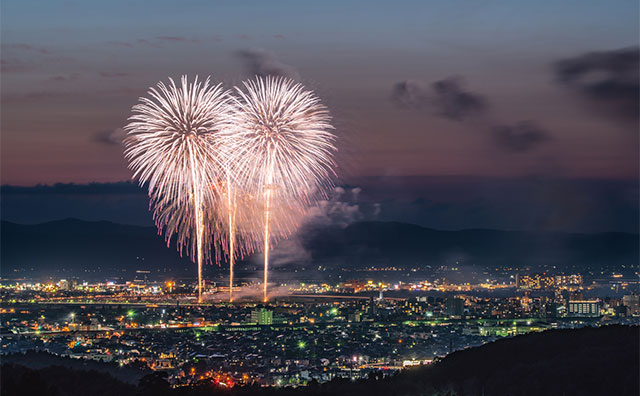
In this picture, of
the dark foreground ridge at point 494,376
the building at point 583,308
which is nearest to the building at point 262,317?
the building at point 583,308

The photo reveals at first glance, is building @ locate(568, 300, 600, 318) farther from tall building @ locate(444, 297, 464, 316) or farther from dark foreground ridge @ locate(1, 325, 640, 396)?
dark foreground ridge @ locate(1, 325, 640, 396)

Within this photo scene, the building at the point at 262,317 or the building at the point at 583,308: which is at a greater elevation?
the building at the point at 583,308

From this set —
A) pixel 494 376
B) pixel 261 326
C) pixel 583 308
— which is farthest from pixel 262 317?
pixel 494 376

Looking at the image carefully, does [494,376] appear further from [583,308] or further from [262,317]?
[583,308]

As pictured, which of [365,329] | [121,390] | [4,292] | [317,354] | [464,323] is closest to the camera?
[121,390]

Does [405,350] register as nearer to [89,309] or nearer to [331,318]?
[331,318]

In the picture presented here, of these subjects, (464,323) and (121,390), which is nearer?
(121,390)

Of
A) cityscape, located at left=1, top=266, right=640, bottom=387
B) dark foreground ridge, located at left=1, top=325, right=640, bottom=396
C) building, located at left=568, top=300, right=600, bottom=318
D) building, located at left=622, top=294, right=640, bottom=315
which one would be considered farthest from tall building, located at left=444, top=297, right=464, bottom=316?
dark foreground ridge, located at left=1, top=325, right=640, bottom=396

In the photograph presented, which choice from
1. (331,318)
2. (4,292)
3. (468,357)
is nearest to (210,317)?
(331,318)

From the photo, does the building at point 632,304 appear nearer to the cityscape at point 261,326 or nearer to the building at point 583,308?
the cityscape at point 261,326
